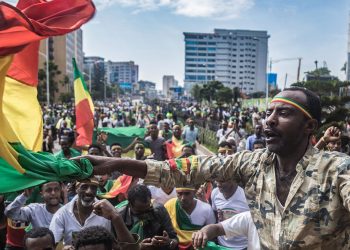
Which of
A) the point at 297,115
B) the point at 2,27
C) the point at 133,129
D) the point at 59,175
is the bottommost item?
the point at 133,129

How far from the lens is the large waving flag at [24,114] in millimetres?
A: 2354

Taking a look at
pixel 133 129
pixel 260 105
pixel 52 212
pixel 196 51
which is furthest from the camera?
pixel 196 51

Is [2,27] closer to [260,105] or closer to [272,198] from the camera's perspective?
[272,198]

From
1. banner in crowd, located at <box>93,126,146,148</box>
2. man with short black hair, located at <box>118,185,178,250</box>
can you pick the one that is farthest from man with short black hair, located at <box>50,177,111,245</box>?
banner in crowd, located at <box>93,126,146,148</box>

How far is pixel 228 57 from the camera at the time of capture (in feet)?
493

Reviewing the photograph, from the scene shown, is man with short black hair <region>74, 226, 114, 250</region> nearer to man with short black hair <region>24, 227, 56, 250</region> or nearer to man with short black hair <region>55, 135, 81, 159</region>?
man with short black hair <region>24, 227, 56, 250</region>

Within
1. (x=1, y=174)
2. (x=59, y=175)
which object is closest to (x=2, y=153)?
(x=1, y=174)

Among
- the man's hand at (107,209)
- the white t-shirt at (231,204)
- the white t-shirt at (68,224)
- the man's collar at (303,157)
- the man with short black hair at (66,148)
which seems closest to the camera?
the man's collar at (303,157)

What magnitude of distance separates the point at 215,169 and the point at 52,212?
105 inches

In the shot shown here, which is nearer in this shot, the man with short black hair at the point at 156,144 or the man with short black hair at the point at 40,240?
the man with short black hair at the point at 40,240

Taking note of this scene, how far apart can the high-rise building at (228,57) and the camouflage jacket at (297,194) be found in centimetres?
14632

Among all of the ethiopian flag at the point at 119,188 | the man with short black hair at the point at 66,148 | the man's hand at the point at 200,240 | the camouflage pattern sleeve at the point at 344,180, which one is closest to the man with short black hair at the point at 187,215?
the ethiopian flag at the point at 119,188

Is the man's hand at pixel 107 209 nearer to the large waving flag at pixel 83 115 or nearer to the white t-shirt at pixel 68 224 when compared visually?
the white t-shirt at pixel 68 224

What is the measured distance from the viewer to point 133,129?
13.7m
